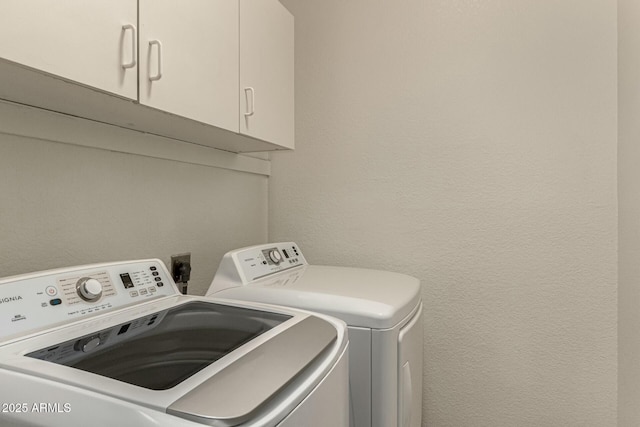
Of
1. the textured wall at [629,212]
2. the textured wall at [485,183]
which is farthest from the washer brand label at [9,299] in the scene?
the textured wall at [629,212]

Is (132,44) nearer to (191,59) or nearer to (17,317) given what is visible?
(191,59)

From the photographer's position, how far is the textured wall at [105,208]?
0.94m

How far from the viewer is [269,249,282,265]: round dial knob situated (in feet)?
4.93

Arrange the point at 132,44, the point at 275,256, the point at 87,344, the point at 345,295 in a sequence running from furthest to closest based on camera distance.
A: the point at 275,256 → the point at 345,295 → the point at 132,44 → the point at 87,344

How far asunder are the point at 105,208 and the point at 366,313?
0.86 m

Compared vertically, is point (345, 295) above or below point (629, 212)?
below

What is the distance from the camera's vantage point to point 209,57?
1.08 meters

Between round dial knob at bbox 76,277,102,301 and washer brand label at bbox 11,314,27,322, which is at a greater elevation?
round dial knob at bbox 76,277,102,301

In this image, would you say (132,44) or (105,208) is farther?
(105,208)

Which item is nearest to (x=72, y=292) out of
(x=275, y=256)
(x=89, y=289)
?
(x=89, y=289)

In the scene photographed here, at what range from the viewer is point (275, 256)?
60.0 inches

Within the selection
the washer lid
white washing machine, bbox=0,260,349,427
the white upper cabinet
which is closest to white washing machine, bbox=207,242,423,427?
the washer lid

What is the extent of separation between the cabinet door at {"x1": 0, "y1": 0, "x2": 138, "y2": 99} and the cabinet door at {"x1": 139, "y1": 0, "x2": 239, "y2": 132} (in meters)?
0.05

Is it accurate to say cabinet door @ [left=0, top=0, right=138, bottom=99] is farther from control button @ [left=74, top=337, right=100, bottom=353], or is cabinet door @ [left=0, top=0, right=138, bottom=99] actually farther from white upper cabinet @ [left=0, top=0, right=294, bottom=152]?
control button @ [left=74, top=337, right=100, bottom=353]
